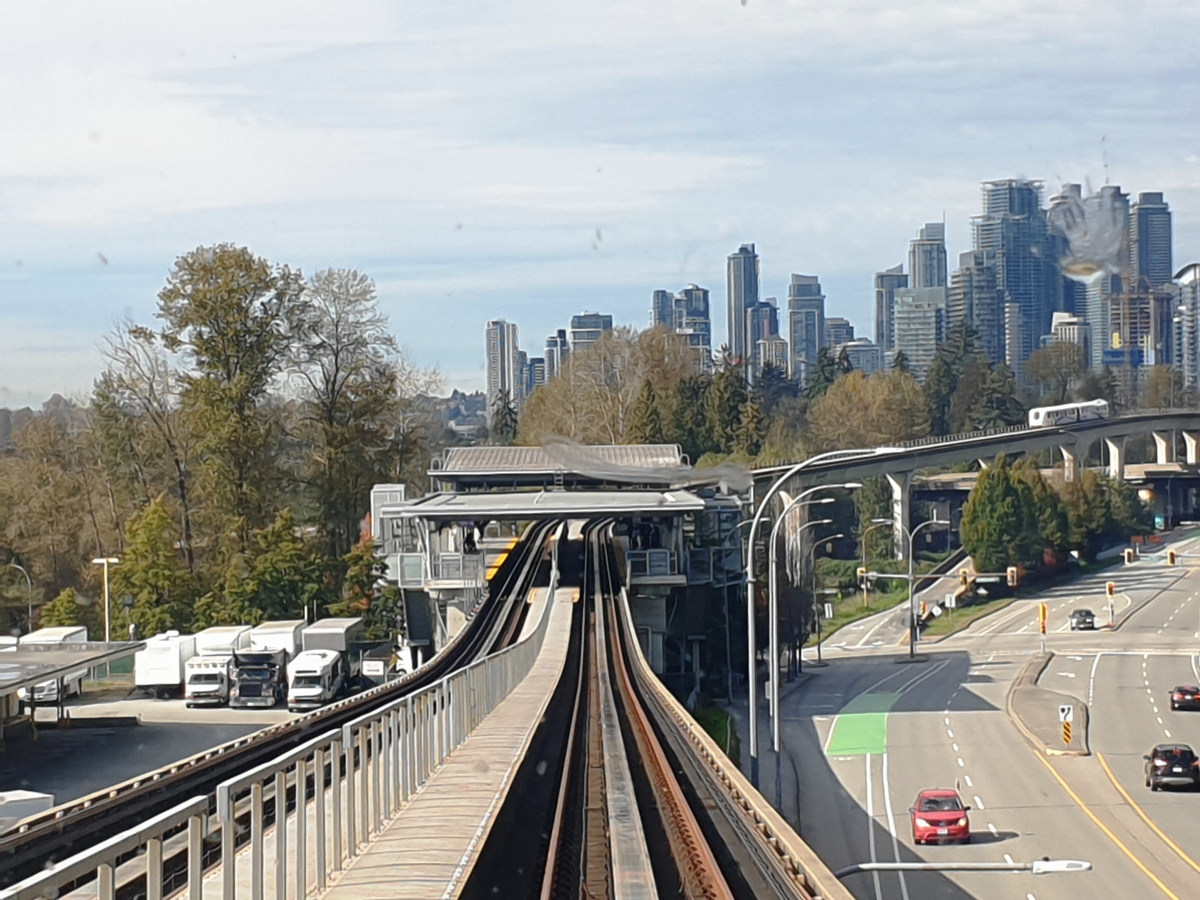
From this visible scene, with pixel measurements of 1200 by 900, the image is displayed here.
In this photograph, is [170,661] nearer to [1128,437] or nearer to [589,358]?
[589,358]

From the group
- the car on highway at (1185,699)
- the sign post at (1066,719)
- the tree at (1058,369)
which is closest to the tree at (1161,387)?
the tree at (1058,369)

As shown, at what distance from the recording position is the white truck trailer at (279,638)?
127 ft

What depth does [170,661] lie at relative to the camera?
39156mm

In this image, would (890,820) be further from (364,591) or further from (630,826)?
(364,591)

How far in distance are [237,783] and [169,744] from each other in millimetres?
26161

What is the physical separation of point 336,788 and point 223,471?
41.5 m

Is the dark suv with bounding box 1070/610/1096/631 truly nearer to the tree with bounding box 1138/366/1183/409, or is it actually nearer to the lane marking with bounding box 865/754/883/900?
the lane marking with bounding box 865/754/883/900

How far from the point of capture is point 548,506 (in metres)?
47.0

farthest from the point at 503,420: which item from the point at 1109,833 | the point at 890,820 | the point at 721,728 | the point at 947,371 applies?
the point at 1109,833

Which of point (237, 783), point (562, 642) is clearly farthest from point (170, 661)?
point (237, 783)

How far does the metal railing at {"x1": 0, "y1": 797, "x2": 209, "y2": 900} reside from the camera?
15.5 ft

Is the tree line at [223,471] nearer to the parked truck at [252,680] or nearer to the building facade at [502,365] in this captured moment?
the parked truck at [252,680]

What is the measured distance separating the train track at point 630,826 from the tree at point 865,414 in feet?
282

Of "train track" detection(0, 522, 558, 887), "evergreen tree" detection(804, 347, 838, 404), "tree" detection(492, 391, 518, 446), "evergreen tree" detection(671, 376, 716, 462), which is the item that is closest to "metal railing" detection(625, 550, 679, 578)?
"train track" detection(0, 522, 558, 887)
